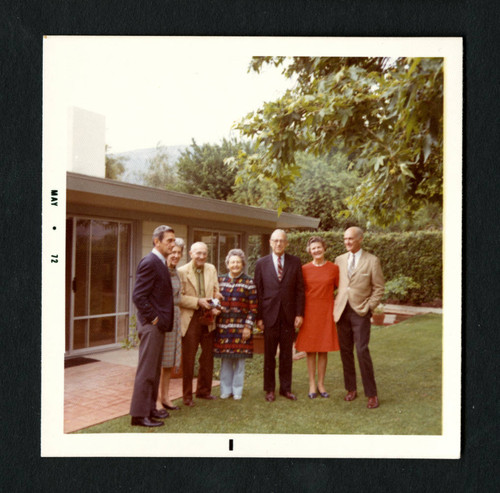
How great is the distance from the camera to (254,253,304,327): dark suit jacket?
2719mm

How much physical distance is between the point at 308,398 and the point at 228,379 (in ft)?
2.08

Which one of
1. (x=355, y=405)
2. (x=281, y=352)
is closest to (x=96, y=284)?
(x=281, y=352)

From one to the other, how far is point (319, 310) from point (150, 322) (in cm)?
129

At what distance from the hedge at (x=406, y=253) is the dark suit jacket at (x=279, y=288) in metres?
0.12

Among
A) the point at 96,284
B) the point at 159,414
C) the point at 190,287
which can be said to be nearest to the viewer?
the point at 159,414

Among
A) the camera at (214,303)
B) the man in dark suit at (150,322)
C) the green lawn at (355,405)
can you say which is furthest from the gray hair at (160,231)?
the green lawn at (355,405)

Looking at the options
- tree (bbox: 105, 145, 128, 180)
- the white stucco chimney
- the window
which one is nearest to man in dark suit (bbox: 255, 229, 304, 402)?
the window

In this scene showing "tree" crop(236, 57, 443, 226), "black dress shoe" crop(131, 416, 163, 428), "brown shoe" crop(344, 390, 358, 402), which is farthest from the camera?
"brown shoe" crop(344, 390, 358, 402)

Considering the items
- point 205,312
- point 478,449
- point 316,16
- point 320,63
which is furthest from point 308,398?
point 316,16

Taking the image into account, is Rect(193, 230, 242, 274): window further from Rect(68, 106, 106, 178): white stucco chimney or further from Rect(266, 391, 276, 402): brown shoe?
Rect(266, 391, 276, 402): brown shoe

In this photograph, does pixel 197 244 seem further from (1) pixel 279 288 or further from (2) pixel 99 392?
(2) pixel 99 392

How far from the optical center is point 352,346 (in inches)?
106

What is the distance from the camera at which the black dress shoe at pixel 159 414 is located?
2.55 m

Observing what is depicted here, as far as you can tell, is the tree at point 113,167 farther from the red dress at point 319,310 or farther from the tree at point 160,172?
the red dress at point 319,310
